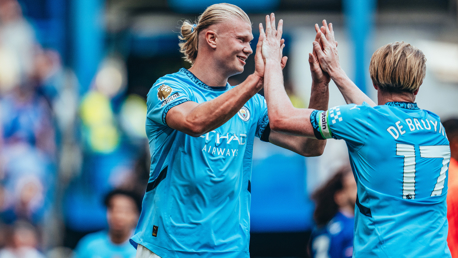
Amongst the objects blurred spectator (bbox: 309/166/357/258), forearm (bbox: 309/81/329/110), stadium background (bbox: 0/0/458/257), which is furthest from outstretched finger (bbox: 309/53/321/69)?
stadium background (bbox: 0/0/458/257)

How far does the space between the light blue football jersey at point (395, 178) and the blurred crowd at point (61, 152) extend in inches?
232

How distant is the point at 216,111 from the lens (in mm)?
3014

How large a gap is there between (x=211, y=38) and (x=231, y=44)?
6.1 inches

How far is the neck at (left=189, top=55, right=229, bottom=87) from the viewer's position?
3482mm

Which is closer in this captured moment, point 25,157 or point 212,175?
point 212,175

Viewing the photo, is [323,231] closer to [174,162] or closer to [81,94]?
[174,162]

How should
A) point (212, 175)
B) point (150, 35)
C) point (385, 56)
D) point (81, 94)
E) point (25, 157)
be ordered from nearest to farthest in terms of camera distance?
point (385, 56), point (212, 175), point (25, 157), point (81, 94), point (150, 35)

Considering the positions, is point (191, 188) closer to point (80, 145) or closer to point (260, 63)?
point (260, 63)

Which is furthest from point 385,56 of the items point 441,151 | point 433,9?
point 433,9

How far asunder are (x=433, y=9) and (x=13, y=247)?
13.5 metres

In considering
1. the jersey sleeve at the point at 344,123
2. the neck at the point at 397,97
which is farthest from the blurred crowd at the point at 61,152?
the neck at the point at 397,97

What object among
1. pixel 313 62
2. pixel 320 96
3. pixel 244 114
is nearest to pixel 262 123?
pixel 244 114

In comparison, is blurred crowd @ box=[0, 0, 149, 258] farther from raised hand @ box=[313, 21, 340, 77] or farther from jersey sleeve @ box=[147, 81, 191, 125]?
raised hand @ box=[313, 21, 340, 77]

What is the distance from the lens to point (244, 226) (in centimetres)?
339
